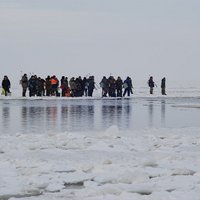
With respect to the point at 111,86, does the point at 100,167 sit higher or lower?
lower

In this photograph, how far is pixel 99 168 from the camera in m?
8.88

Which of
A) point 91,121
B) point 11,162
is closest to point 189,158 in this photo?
point 11,162

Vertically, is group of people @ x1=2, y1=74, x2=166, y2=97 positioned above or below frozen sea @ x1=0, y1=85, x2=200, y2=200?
above

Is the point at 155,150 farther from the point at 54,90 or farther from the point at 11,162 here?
the point at 54,90

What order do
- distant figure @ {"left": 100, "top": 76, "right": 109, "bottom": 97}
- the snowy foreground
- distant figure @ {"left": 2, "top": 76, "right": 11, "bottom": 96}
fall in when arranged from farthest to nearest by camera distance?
distant figure @ {"left": 100, "top": 76, "right": 109, "bottom": 97} → distant figure @ {"left": 2, "top": 76, "right": 11, "bottom": 96} → the snowy foreground

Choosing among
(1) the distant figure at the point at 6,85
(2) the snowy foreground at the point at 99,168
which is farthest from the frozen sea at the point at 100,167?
(1) the distant figure at the point at 6,85

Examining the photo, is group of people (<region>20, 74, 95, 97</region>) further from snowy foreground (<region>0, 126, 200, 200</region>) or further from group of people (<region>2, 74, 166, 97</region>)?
snowy foreground (<region>0, 126, 200, 200</region>)

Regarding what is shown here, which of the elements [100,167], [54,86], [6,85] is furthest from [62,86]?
[100,167]

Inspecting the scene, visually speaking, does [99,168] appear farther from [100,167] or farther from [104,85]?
[104,85]

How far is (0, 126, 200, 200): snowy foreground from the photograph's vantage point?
720cm

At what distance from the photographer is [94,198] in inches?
269

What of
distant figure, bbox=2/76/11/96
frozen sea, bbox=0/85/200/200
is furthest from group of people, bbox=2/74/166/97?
frozen sea, bbox=0/85/200/200

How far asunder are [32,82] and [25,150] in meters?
32.9

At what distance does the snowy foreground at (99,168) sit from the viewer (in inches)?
284
